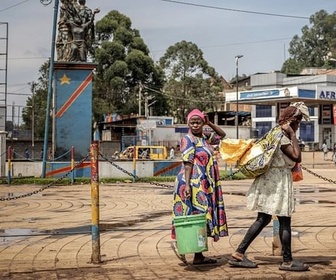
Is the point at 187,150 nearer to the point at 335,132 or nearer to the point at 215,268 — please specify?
the point at 215,268

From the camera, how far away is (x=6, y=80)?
23109 mm

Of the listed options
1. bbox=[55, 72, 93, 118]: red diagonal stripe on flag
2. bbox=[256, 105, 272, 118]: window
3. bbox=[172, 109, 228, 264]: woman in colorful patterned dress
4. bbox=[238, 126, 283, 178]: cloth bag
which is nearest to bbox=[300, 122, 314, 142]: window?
bbox=[256, 105, 272, 118]: window

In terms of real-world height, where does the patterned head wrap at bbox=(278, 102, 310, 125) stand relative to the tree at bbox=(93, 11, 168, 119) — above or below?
below

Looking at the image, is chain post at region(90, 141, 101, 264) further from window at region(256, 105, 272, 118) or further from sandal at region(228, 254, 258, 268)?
window at region(256, 105, 272, 118)

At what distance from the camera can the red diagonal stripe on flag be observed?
68.3 ft

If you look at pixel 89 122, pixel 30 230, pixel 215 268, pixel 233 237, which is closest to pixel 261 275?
pixel 215 268

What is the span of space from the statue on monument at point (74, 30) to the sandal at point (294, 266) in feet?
53.5

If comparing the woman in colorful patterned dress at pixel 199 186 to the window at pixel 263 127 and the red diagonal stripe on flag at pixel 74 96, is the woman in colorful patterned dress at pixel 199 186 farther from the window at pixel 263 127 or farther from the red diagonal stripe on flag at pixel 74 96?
the window at pixel 263 127

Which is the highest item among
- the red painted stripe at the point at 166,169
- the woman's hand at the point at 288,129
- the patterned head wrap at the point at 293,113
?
the patterned head wrap at the point at 293,113

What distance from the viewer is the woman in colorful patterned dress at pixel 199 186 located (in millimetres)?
6266

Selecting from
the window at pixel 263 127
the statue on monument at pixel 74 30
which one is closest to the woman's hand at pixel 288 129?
the statue on monument at pixel 74 30

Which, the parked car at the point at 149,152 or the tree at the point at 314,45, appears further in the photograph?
the tree at the point at 314,45

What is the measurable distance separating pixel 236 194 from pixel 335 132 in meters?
42.9

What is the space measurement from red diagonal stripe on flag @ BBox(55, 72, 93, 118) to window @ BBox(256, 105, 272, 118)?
41.4 m
